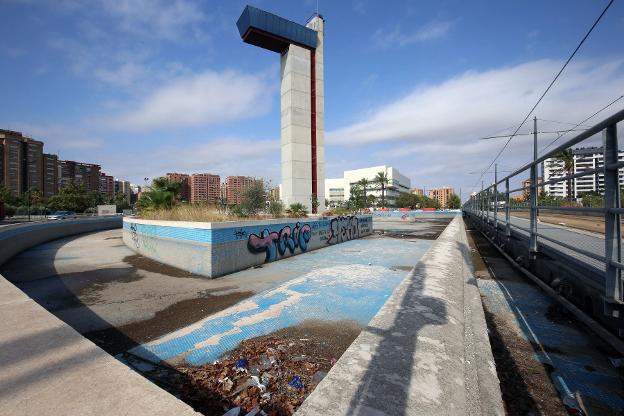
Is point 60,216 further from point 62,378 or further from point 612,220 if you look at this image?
point 612,220

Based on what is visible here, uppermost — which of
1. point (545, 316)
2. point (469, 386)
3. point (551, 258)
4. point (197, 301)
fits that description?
point (551, 258)

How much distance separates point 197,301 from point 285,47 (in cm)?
3071

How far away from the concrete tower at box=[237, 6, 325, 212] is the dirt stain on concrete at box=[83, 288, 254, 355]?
22173 mm

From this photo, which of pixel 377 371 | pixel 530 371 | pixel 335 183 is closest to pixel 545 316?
pixel 530 371

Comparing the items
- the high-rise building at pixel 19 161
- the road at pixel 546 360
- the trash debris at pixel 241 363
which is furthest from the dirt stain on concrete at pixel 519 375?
the high-rise building at pixel 19 161

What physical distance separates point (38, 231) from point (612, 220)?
23226 millimetres

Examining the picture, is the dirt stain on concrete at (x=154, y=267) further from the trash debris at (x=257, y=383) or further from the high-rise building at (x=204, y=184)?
the high-rise building at (x=204, y=184)

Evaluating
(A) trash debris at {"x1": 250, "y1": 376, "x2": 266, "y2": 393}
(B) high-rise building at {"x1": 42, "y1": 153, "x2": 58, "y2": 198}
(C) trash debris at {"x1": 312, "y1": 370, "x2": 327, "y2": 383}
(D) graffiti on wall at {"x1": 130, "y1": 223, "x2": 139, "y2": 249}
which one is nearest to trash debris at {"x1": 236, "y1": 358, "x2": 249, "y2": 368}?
(A) trash debris at {"x1": 250, "y1": 376, "x2": 266, "y2": 393}

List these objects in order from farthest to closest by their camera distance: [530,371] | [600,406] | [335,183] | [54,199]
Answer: [335,183], [54,199], [530,371], [600,406]

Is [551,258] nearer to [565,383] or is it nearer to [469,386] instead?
[565,383]

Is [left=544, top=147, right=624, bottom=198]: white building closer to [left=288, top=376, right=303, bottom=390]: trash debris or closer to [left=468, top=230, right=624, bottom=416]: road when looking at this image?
[left=468, top=230, right=624, bottom=416]: road

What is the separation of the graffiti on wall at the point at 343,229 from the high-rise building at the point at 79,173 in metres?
108

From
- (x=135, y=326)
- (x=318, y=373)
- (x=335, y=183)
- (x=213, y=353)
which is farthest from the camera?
(x=335, y=183)

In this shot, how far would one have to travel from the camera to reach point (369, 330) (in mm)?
2662
